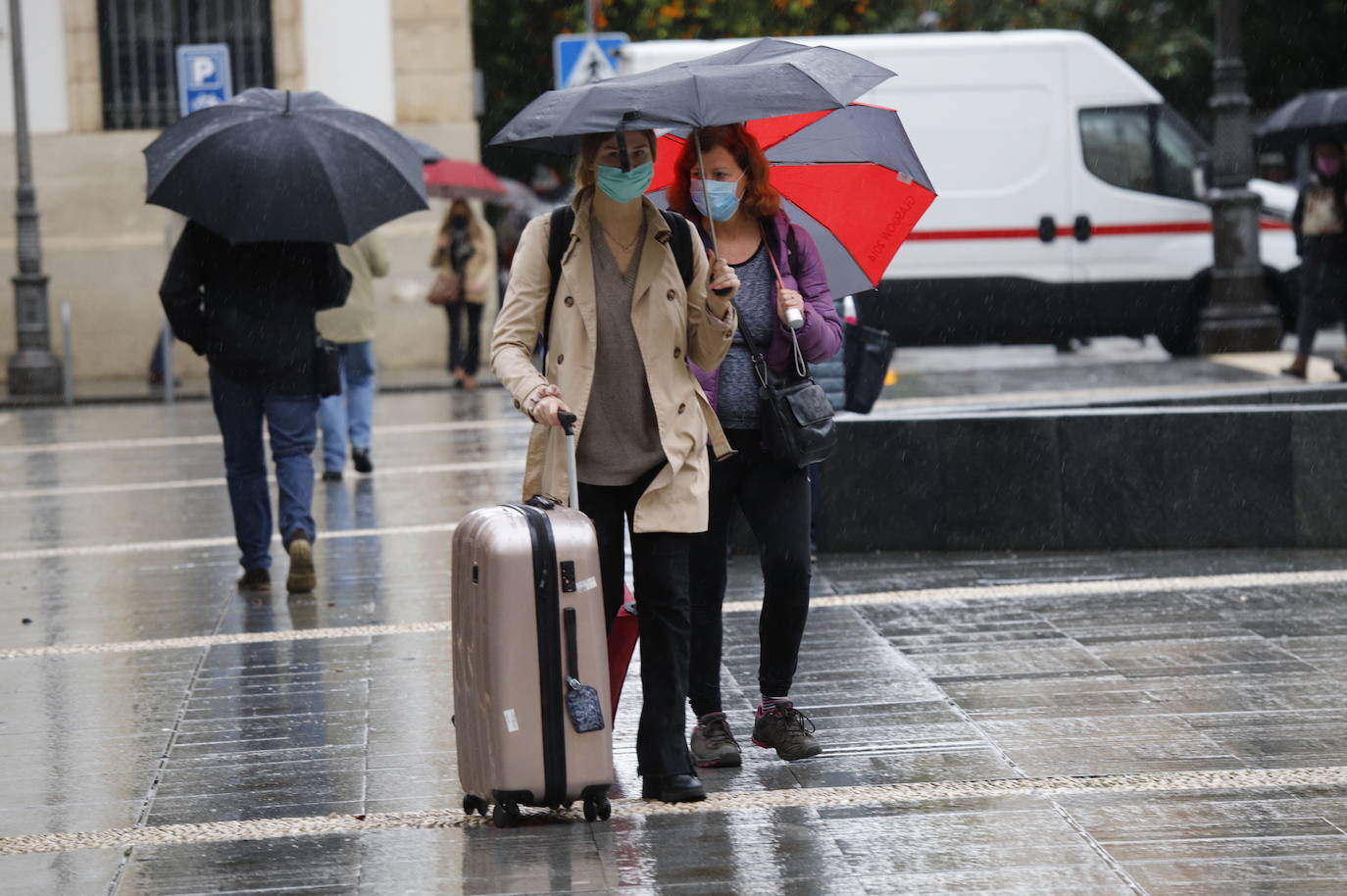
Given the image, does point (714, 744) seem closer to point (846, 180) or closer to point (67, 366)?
point (846, 180)

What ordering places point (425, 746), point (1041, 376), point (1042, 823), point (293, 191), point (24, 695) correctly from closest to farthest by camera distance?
point (1042, 823) < point (425, 746) < point (24, 695) < point (293, 191) < point (1041, 376)

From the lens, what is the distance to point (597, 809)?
4.68m

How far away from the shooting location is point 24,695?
247 inches

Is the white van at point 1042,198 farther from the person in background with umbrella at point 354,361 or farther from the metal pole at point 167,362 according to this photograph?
the person in background with umbrella at point 354,361

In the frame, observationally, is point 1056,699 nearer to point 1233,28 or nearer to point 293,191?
point 293,191

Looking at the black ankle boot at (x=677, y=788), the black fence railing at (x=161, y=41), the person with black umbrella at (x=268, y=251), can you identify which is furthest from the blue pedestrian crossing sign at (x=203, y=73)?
the black ankle boot at (x=677, y=788)

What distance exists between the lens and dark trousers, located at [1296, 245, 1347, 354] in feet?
44.3

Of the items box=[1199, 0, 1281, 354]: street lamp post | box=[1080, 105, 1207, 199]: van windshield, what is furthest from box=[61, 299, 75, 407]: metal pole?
box=[1199, 0, 1281, 354]: street lamp post

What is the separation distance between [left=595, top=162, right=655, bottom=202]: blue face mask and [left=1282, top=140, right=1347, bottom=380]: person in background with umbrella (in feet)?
30.9

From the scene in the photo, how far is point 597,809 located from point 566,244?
1.35 meters

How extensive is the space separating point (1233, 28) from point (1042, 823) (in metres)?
12.7

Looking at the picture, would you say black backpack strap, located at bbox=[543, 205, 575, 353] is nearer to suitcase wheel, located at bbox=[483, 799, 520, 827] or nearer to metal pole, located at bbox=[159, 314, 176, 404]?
suitcase wheel, located at bbox=[483, 799, 520, 827]

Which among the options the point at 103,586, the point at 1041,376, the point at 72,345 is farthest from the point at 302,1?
the point at 103,586

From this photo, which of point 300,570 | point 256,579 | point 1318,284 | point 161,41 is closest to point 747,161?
point 300,570
